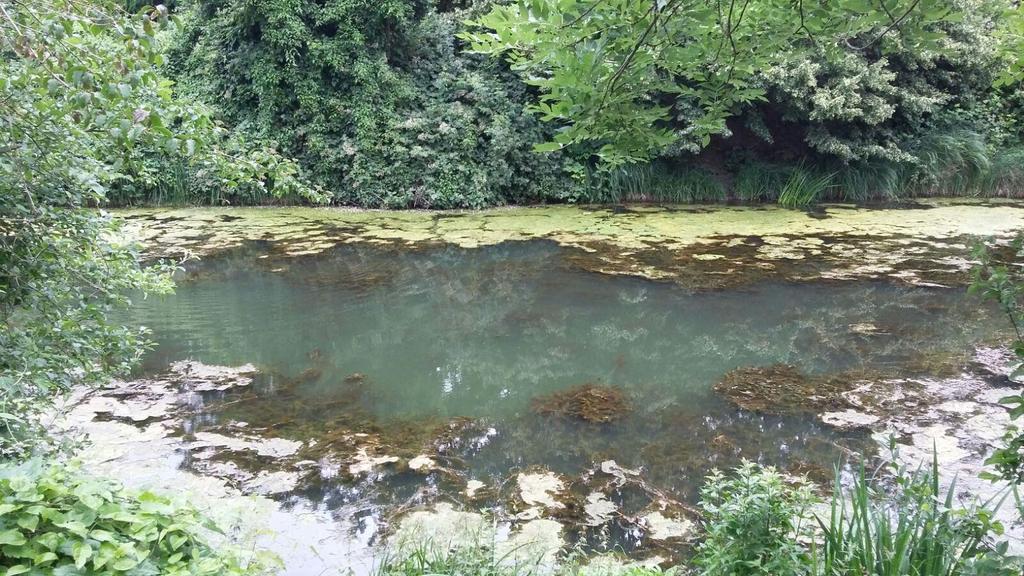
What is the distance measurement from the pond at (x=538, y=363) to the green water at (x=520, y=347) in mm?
19

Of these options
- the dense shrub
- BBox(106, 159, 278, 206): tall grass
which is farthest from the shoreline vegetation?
BBox(106, 159, 278, 206): tall grass

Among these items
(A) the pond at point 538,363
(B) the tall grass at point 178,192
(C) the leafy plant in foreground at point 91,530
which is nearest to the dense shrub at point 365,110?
(B) the tall grass at point 178,192

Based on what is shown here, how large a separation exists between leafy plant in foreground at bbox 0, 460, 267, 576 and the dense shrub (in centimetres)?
813

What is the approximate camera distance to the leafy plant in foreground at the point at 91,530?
44.6 inches

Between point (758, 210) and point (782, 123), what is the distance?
219 cm

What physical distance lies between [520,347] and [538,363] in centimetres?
32

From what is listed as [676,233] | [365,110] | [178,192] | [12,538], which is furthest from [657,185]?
[12,538]

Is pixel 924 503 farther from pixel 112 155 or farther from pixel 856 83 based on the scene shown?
pixel 856 83

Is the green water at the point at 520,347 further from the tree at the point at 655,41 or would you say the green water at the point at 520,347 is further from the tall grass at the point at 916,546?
the tree at the point at 655,41

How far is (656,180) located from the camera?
10.1m

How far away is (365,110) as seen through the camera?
945cm

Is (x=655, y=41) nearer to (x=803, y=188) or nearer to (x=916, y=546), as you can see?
(x=916, y=546)

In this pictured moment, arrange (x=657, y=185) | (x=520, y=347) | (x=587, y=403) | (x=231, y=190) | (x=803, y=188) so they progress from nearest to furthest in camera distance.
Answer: (x=231, y=190), (x=587, y=403), (x=520, y=347), (x=803, y=188), (x=657, y=185)

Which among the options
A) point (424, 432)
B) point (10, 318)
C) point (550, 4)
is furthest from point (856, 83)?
point (10, 318)
